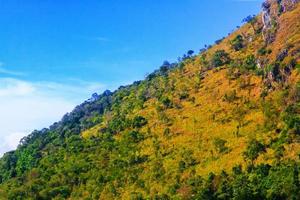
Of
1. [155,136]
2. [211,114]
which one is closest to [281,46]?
→ [211,114]

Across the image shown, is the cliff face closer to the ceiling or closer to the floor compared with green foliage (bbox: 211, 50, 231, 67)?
closer to the ceiling

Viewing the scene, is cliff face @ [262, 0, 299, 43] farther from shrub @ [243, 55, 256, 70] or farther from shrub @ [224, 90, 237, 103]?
shrub @ [224, 90, 237, 103]

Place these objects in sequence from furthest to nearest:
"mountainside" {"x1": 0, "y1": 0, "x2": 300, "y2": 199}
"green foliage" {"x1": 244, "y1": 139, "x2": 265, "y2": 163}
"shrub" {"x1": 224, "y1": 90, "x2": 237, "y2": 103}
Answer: "shrub" {"x1": 224, "y1": 90, "x2": 237, "y2": 103}, "green foliage" {"x1": 244, "y1": 139, "x2": 265, "y2": 163}, "mountainside" {"x1": 0, "y1": 0, "x2": 300, "y2": 199}

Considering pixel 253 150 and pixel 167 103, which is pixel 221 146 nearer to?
pixel 253 150

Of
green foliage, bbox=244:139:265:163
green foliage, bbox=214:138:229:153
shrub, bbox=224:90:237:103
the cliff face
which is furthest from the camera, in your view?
the cliff face

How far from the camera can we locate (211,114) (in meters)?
156

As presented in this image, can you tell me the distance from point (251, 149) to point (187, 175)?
1792cm

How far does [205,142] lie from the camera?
14225cm

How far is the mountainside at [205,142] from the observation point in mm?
117750

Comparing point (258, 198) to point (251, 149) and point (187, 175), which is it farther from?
point (187, 175)

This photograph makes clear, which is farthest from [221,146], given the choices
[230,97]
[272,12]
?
[272,12]

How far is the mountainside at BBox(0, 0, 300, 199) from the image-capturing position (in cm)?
11775

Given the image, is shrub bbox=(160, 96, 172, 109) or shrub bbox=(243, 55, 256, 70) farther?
shrub bbox=(160, 96, 172, 109)

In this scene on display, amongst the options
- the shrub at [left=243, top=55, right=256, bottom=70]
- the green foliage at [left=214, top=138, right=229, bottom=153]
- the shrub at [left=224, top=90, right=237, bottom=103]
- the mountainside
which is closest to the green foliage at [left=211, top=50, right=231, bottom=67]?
the mountainside
